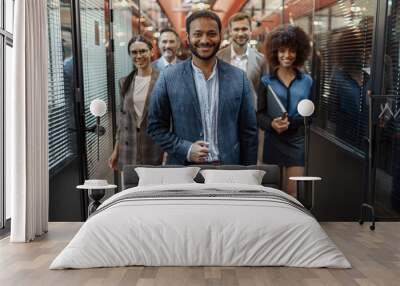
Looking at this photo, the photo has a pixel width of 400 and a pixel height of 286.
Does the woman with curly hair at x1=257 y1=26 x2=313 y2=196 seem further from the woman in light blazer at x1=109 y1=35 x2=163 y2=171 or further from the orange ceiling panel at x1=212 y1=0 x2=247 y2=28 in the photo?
the woman in light blazer at x1=109 y1=35 x2=163 y2=171

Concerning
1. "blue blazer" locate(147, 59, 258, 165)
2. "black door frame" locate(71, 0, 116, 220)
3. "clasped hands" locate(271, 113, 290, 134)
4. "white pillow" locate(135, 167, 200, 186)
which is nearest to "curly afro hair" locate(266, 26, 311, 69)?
Answer: "blue blazer" locate(147, 59, 258, 165)

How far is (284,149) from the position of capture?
691 cm

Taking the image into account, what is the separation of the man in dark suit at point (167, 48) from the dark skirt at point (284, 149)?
139cm

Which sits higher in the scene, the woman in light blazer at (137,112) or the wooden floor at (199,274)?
the woman in light blazer at (137,112)

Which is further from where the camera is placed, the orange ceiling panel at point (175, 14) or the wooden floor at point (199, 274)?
the orange ceiling panel at point (175, 14)

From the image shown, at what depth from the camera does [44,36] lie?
612 centimetres

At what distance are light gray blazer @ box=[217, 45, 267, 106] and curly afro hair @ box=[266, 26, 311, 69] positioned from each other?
0.37 ft

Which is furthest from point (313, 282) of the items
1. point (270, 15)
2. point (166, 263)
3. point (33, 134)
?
point (270, 15)

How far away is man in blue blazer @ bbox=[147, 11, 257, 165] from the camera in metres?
6.74

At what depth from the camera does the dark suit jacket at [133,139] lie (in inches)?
271

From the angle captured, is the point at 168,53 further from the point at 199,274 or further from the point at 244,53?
the point at 199,274

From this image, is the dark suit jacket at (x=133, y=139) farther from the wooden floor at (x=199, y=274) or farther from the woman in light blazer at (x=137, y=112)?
the wooden floor at (x=199, y=274)

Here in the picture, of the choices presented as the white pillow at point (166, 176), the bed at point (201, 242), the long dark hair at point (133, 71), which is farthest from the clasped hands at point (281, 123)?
the bed at point (201, 242)

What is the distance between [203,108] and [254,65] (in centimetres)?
78
